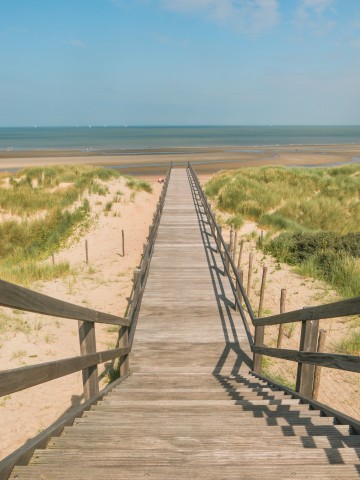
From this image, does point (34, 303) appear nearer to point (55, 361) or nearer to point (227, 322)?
point (55, 361)

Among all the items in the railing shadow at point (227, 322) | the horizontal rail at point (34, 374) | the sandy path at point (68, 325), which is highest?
the horizontal rail at point (34, 374)

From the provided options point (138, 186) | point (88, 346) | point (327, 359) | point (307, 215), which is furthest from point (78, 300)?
point (138, 186)

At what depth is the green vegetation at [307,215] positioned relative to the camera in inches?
463

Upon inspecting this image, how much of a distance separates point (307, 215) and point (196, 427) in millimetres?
18768

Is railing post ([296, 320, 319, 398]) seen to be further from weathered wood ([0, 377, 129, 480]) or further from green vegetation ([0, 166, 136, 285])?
green vegetation ([0, 166, 136, 285])

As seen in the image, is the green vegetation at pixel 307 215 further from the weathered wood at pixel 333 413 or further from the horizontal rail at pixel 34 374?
the horizontal rail at pixel 34 374

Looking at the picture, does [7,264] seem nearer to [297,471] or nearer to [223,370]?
[223,370]

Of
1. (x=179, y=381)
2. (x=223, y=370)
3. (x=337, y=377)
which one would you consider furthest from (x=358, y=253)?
(x=179, y=381)

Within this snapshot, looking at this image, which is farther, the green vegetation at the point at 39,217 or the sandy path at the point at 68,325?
the green vegetation at the point at 39,217

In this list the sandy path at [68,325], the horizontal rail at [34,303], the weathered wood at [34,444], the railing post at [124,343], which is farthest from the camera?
the sandy path at [68,325]

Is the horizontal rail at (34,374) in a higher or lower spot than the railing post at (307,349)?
higher

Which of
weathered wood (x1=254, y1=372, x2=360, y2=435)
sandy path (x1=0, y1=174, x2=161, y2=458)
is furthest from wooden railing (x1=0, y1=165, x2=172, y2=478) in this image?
sandy path (x1=0, y1=174, x2=161, y2=458)

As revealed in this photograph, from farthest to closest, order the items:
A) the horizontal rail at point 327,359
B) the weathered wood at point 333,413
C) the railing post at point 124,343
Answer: the railing post at point 124,343, the weathered wood at point 333,413, the horizontal rail at point 327,359

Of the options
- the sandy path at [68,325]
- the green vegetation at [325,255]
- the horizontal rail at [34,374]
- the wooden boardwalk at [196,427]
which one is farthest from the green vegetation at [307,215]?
the horizontal rail at [34,374]
